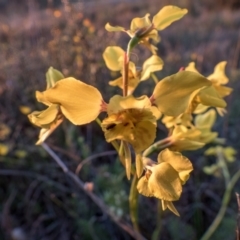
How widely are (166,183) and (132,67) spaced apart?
0.88 feet

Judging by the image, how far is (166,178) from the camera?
801 mm

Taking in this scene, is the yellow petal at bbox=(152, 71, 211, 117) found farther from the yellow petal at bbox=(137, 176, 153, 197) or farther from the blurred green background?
the blurred green background

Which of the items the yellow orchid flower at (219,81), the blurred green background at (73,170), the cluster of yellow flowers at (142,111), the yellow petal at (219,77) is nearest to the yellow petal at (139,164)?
the cluster of yellow flowers at (142,111)

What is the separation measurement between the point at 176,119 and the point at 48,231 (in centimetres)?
155

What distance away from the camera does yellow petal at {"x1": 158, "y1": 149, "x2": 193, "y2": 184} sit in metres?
0.82

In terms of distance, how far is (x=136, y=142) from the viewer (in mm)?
806

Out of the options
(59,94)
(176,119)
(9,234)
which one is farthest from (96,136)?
(59,94)

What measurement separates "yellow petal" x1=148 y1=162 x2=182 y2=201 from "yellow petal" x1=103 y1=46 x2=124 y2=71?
0.29 m

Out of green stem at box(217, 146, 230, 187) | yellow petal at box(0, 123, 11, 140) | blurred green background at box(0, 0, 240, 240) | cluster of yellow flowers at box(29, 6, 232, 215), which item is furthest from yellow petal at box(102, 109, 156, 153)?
yellow petal at box(0, 123, 11, 140)

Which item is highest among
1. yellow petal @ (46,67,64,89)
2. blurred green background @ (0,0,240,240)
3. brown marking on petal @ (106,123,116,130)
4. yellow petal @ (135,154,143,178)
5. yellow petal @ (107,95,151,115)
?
yellow petal @ (107,95,151,115)

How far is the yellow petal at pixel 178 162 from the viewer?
0.82 meters

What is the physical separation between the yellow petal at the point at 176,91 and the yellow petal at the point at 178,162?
0.08 metres

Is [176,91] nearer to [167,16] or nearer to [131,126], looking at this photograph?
[131,126]

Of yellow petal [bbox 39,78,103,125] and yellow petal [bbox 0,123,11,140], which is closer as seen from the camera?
yellow petal [bbox 39,78,103,125]
